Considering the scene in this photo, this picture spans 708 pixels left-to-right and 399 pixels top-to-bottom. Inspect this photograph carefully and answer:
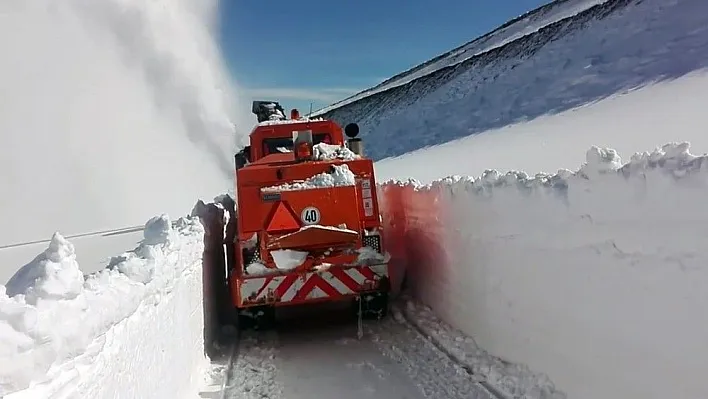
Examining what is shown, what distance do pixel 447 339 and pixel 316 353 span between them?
55.3 inches

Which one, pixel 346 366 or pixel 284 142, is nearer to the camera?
pixel 346 366

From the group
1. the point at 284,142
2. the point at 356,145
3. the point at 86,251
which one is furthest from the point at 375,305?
the point at 86,251

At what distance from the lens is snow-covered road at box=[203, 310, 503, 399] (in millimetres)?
5672

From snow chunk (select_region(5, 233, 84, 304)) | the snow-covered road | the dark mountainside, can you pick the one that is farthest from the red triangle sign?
the dark mountainside

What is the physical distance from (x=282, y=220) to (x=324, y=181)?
2.16ft

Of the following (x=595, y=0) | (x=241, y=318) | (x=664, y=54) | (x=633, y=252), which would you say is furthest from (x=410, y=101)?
(x=633, y=252)

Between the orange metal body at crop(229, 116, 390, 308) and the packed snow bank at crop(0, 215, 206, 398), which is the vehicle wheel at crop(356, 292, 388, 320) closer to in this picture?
the orange metal body at crop(229, 116, 390, 308)

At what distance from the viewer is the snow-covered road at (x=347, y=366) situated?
567 cm

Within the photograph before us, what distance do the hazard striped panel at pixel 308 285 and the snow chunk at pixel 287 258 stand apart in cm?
12

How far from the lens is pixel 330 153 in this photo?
327 inches

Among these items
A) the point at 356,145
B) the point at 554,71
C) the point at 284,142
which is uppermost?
the point at 554,71

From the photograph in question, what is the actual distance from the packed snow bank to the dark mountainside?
1191 inches

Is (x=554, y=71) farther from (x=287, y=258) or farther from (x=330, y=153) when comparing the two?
(x=287, y=258)

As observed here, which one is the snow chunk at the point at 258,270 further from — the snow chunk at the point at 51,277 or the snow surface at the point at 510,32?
the snow surface at the point at 510,32
